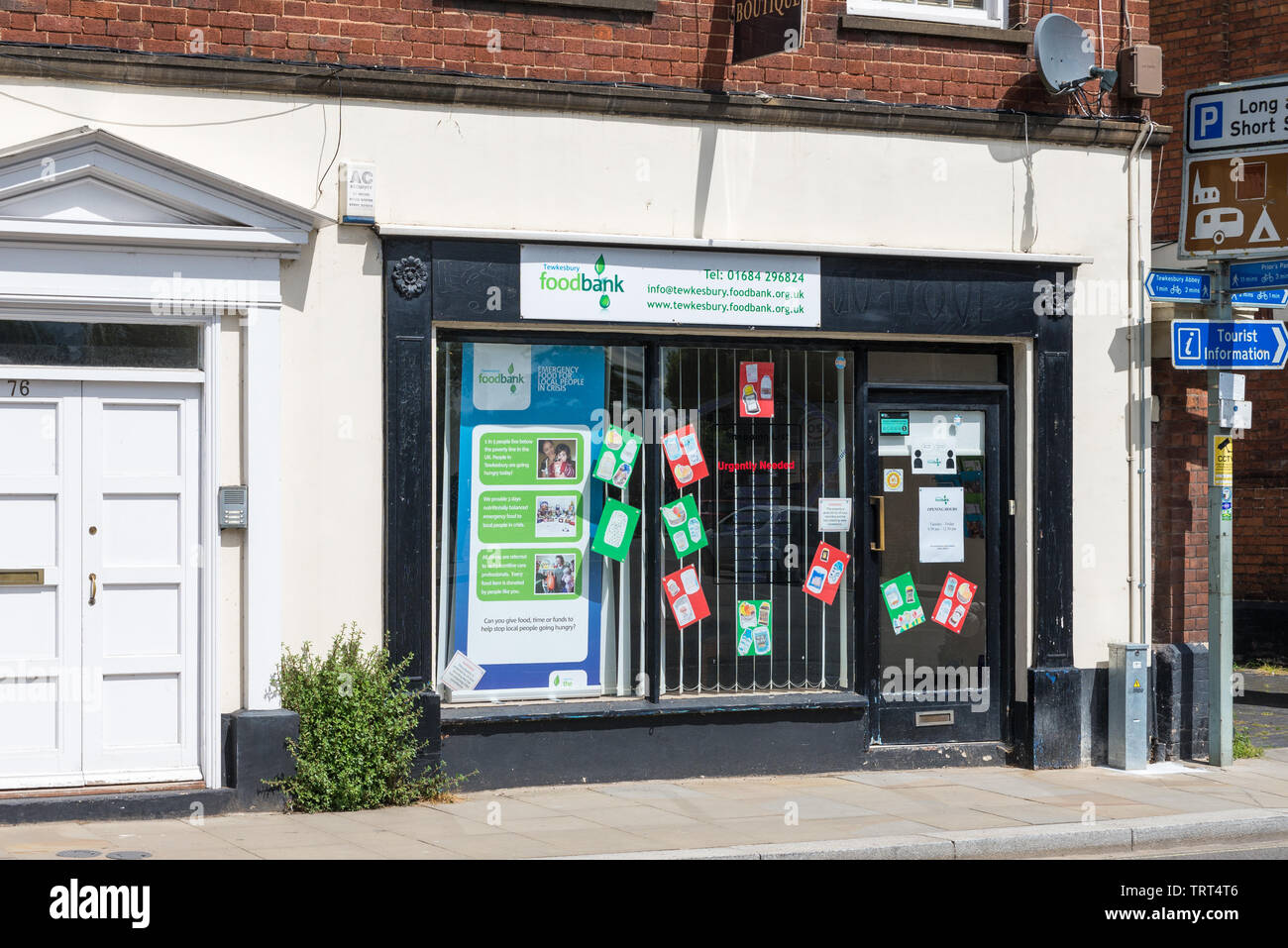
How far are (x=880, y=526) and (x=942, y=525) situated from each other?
506 millimetres

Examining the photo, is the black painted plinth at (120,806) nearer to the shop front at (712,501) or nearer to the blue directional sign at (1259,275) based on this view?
the shop front at (712,501)

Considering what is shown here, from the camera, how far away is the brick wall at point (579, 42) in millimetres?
8258

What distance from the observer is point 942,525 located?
1024cm

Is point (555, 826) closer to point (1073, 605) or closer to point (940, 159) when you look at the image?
point (1073, 605)

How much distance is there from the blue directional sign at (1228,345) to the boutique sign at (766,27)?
3.35 m

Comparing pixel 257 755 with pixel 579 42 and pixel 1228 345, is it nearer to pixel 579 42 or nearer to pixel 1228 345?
pixel 579 42

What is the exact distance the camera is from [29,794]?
26.0 ft

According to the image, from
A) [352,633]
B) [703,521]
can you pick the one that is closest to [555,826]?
[352,633]

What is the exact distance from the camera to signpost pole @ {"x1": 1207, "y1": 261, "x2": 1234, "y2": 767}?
402 inches

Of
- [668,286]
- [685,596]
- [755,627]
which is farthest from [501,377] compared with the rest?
[755,627]

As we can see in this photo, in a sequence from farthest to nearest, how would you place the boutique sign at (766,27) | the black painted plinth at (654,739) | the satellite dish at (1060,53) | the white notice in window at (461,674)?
the satellite dish at (1060,53)
the white notice in window at (461,674)
the black painted plinth at (654,739)
the boutique sign at (766,27)

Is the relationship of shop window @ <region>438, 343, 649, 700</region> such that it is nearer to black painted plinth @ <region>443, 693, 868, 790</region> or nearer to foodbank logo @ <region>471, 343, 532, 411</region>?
foodbank logo @ <region>471, 343, 532, 411</region>

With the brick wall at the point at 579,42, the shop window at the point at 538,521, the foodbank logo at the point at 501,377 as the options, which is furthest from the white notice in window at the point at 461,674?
the brick wall at the point at 579,42

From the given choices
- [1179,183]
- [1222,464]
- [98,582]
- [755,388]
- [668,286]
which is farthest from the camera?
[1179,183]
